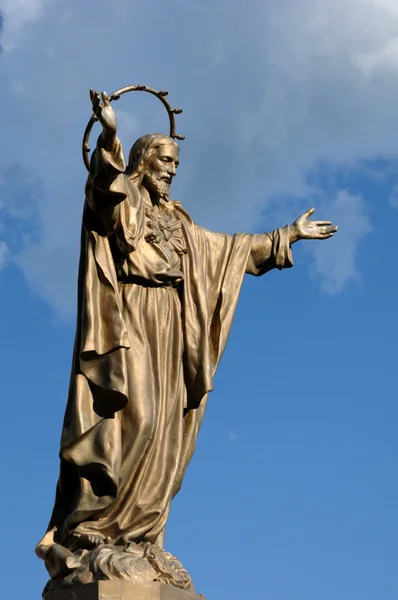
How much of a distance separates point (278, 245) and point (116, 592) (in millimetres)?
4788

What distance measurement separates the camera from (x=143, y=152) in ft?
50.1

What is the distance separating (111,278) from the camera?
14344 millimetres

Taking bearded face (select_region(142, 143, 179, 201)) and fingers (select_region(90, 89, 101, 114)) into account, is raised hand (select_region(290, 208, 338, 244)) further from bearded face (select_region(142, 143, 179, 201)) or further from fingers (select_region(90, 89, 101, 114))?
fingers (select_region(90, 89, 101, 114))

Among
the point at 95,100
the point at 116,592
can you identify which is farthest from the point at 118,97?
the point at 116,592

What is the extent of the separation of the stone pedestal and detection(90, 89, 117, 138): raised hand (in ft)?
14.3

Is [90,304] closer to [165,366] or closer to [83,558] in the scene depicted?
[165,366]

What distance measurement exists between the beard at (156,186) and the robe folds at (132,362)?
19 centimetres

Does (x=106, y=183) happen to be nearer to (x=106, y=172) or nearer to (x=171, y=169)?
(x=106, y=172)

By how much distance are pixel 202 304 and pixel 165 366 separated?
2.90 feet

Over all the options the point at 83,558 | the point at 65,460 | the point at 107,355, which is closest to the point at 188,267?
the point at 107,355

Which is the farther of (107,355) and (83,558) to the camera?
(107,355)

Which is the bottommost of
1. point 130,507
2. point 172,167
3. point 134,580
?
point 134,580

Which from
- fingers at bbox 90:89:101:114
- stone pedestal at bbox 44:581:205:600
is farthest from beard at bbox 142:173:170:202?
stone pedestal at bbox 44:581:205:600

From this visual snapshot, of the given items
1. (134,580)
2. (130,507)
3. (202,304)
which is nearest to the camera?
(134,580)
